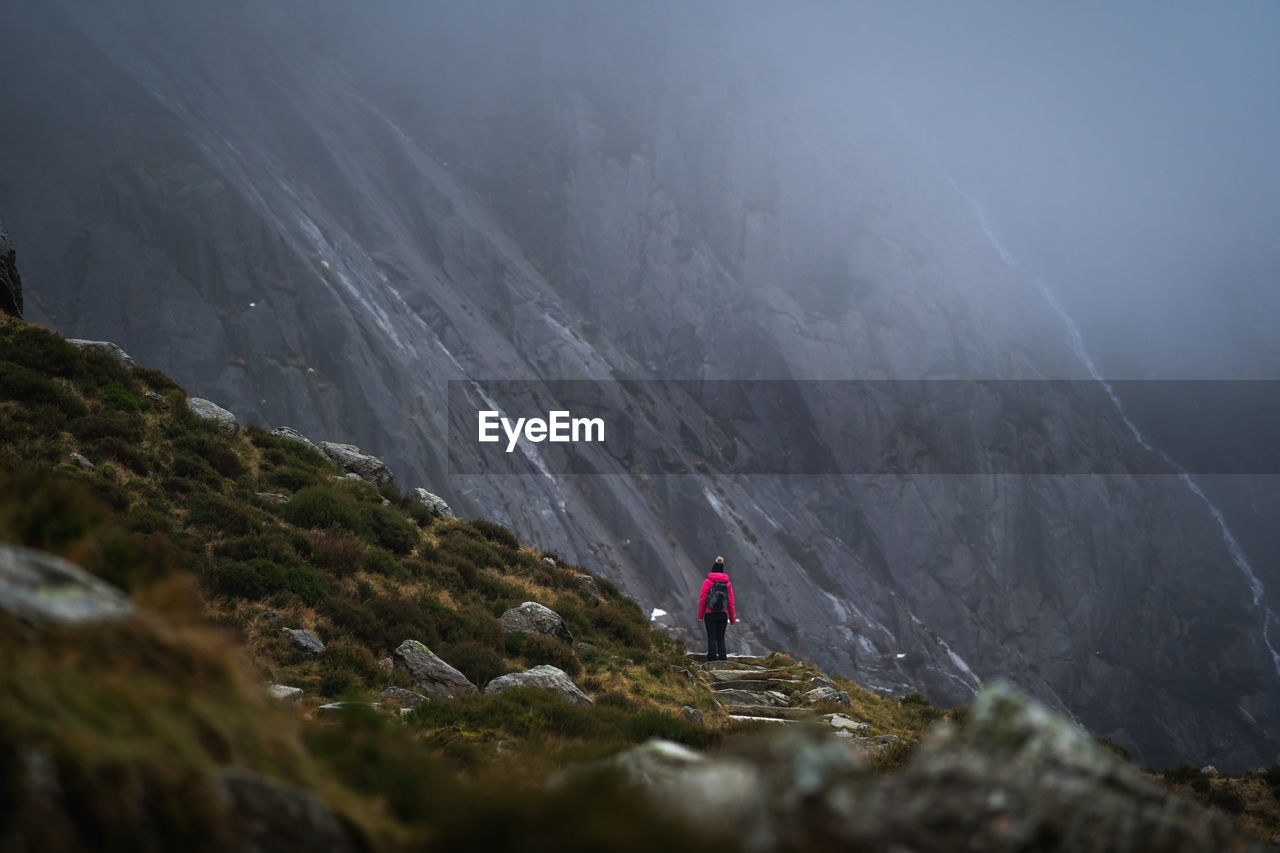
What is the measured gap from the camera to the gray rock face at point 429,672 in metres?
12.2

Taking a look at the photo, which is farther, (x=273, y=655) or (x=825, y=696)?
(x=825, y=696)

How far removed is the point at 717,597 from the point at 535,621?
651 centimetres

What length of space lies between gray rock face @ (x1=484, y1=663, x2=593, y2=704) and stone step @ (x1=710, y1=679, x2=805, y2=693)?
24.9ft

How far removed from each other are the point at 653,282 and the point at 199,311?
3668 centimetres

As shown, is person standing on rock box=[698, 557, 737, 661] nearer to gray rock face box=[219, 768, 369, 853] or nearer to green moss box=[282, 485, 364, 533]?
green moss box=[282, 485, 364, 533]

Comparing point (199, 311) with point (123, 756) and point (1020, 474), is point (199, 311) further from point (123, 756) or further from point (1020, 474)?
point (1020, 474)

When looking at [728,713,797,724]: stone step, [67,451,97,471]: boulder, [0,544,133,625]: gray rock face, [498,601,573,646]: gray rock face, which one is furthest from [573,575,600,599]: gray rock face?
[0,544,133,625]: gray rock face

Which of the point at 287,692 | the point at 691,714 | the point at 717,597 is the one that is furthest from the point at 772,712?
the point at 287,692

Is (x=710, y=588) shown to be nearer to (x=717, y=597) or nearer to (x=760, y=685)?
(x=717, y=597)

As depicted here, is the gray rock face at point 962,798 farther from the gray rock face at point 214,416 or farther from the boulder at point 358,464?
the boulder at point 358,464

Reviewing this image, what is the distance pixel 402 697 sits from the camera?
11180 mm

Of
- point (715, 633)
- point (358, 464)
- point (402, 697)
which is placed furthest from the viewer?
point (358, 464)

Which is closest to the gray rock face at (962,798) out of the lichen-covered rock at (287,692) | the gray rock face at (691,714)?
the lichen-covered rock at (287,692)

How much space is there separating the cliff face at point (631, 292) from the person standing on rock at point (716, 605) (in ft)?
67.5
